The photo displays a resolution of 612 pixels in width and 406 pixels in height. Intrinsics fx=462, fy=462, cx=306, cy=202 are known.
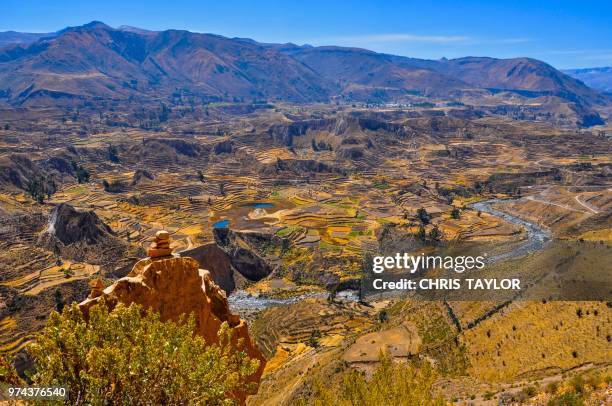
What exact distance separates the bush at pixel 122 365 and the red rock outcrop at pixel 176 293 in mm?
8699

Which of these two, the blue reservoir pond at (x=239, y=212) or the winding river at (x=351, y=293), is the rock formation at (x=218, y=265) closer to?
the winding river at (x=351, y=293)

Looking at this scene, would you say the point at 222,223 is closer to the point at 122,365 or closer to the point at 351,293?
the point at 351,293

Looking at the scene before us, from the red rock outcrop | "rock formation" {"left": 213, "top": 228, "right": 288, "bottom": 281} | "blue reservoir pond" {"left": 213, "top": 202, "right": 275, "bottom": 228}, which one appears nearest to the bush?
the red rock outcrop

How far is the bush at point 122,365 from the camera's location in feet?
39.9

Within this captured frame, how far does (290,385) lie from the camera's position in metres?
41.6

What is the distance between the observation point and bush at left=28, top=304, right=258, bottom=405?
12148 mm

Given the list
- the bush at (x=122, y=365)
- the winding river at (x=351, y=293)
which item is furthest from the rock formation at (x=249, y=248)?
the bush at (x=122, y=365)

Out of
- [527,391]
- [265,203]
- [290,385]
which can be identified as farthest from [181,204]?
[527,391]

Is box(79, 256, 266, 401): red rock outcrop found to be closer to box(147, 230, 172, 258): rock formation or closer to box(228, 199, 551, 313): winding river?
box(147, 230, 172, 258): rock formation

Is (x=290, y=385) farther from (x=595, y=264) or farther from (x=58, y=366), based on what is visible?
(x=58, y=366)

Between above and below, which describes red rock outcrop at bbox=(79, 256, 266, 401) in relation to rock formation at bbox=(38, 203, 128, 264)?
above

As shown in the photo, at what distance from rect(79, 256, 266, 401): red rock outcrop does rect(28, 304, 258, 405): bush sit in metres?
8.70

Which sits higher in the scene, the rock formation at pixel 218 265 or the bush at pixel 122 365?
the bush at pixel 122 365

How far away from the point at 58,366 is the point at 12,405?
1.81 metres
